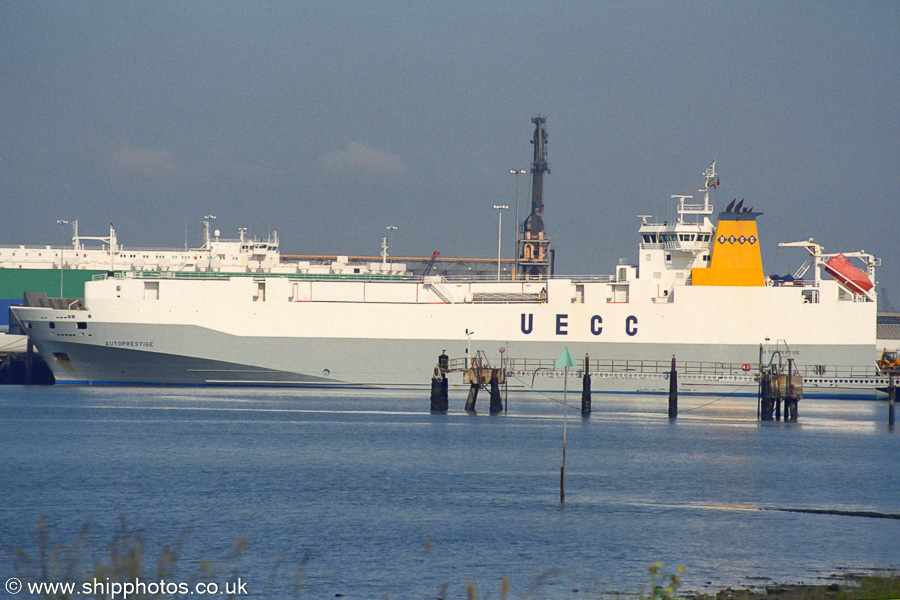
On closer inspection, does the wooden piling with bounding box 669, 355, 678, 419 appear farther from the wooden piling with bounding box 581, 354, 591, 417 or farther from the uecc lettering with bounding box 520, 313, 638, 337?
the uecc lettering with bounding box 520, 313, 638, 337

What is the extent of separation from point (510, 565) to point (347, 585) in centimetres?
214

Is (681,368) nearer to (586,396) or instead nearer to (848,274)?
(586,396)

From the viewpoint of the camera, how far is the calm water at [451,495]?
11375mm

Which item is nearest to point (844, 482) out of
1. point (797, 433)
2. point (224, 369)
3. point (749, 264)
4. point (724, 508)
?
point (724, 508)

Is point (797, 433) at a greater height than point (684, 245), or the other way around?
point (684, 245)

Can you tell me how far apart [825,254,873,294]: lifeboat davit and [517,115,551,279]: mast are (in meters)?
24.0

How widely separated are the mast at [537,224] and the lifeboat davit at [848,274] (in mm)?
24026

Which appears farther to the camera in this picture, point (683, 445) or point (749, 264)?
point (749, 264)

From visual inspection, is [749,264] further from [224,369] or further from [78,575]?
[78,575]

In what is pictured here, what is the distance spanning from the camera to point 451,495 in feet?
51.8

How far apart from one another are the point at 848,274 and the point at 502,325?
43.5ft

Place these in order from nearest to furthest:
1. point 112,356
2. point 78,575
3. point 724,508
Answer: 1. point 78,575
2. point 724,508
3. point 112,356

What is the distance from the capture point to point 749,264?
34.6m

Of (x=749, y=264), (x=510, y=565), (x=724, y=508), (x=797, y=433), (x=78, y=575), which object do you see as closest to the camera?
(x=78, y=575)
